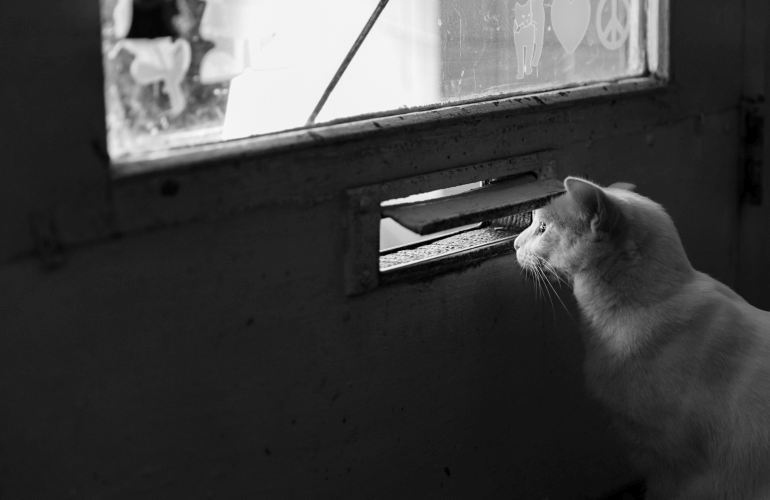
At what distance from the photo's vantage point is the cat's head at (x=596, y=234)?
5.99ft

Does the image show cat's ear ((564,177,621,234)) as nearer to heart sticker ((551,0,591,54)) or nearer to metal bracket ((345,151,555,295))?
metal bracket ((345,151,555,295))

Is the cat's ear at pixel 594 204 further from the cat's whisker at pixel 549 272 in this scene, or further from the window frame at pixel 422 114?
the window frame at pixel 422 114

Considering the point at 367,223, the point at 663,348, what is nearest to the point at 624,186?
the point at 663,348

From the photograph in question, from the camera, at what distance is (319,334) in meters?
1.68

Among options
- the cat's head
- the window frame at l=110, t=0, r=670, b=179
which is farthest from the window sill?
the cat's head

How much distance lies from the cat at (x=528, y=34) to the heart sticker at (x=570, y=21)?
0.15 feet

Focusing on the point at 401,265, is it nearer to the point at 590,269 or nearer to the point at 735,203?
the point at 590,269

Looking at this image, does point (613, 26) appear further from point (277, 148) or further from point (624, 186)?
point (277, 148)

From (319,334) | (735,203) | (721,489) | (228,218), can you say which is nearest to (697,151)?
(735,203)

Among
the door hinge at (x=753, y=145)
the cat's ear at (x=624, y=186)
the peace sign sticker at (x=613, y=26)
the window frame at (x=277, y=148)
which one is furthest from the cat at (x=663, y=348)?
the door hinge at (x=753, y=145)

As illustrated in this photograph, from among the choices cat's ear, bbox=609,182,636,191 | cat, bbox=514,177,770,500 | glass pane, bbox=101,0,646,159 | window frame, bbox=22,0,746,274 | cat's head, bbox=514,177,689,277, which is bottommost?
cat, bbox=514,177,770,500

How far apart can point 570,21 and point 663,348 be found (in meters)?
0.79

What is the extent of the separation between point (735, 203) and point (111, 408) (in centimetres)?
177

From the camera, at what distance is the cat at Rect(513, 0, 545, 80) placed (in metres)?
2.07
